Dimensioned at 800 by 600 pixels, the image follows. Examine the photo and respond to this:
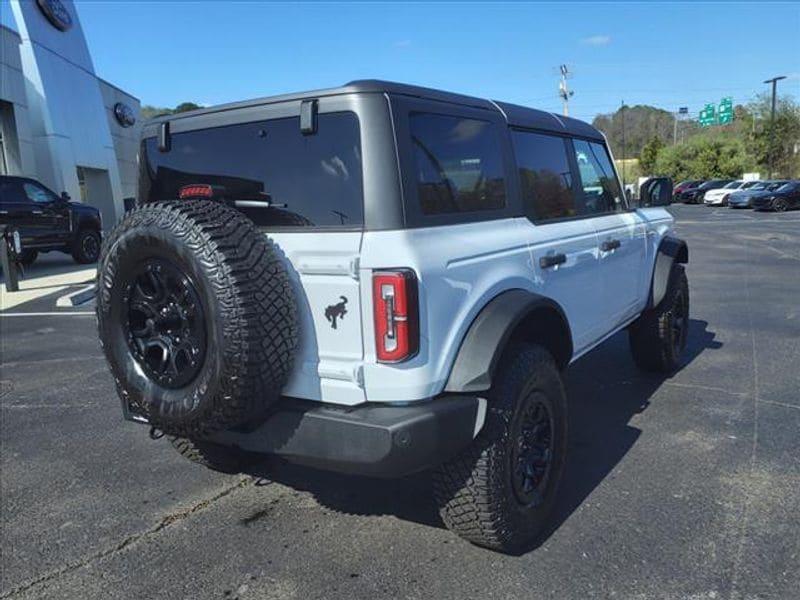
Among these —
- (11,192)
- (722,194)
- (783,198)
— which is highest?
(11,192)

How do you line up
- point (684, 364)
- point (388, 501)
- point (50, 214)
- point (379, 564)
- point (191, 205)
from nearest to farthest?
point (191, 205) → point (379, 564) → point (388, 501) → point (684, 364) → point (50, 214)

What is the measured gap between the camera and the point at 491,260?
284 cm

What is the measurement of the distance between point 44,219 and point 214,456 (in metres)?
12.8

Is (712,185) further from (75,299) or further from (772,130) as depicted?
(75,299)

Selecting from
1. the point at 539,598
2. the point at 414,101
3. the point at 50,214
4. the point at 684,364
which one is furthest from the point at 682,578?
the point at 50,214

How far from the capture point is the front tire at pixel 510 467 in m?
2.69

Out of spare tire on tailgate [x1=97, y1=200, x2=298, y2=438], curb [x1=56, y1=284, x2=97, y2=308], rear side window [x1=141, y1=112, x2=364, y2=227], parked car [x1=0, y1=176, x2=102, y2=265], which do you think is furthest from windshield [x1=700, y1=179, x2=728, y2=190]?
spare tire on tailgate [x1=97, y1=200, x2=298, y2=438]

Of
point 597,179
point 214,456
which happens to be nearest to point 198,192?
point 214,456

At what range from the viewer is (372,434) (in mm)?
2389

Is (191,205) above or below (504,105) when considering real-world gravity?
below

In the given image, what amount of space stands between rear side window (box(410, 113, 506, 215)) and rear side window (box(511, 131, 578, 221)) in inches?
10.0

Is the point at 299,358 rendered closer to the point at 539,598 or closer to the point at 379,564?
the point at 379,564

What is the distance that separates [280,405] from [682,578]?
1766 millimetres

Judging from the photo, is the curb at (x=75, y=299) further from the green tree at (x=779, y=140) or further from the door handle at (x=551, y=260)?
the green tree at (x=779, y=140)
